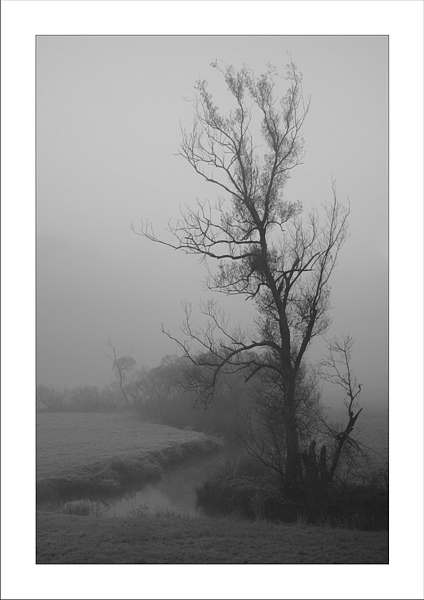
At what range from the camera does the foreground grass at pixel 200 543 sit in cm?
593

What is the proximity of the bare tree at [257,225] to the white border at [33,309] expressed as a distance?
1.35 m

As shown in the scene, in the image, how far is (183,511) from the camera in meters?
7.37

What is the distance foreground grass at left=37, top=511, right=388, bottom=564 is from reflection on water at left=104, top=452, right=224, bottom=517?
0.66 m

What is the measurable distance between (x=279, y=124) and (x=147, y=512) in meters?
6.44

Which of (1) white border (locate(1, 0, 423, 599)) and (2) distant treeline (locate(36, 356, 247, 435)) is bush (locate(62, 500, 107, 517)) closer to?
(1) white border (locate(1, 0, 423, 599))

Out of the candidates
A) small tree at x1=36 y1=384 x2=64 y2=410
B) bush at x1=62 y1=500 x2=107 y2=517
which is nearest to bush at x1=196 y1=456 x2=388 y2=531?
bush at x1=62 y1=500 x2=107 y2=517

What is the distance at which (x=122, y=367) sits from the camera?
9.30 m

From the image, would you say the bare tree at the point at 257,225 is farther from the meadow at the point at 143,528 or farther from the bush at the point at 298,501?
the meadow at the point at 143,528

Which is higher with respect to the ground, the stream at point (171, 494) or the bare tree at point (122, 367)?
the bare tree at point (122, 367)

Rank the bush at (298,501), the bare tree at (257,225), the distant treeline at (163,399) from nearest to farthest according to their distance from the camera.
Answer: the bush at (298,501) → the bare tree at (257,225) → the distant treeline at (163,399)

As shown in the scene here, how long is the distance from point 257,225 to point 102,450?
15.5 feet

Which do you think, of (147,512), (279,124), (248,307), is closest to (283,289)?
(248,307)

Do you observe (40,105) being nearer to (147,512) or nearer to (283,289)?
(283,289)

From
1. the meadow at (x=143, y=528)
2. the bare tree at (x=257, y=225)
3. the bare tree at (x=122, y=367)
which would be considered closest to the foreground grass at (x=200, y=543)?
the meadow at (x=143, y=528)
